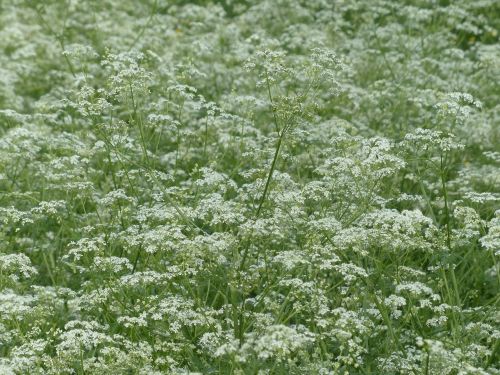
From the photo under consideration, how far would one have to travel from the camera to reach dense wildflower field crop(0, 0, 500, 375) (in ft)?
18.4

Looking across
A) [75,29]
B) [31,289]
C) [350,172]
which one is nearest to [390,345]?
[350,172]

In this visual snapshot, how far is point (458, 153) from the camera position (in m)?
9.39

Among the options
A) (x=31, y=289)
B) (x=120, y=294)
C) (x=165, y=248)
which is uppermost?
(x=165, y=248)

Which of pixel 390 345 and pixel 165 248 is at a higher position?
pixel 165 248

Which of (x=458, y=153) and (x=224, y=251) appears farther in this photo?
(x=458, y=153)

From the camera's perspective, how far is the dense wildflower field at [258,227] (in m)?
5.59

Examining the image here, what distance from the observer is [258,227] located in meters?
5.66

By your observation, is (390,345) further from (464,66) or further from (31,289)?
(464,66)

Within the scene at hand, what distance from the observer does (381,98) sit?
32.2 ft

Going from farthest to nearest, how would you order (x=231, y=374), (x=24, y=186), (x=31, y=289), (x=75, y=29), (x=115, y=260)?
(x=75, y=29)
(x=24, y=186)
(x=31, y=289)
(x=115, y=260)
(x=231, y=374)

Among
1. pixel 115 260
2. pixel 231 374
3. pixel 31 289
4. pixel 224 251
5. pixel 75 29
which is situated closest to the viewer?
pixel 231 374

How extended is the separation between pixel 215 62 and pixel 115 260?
19.8 feet

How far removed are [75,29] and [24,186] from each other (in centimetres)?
537

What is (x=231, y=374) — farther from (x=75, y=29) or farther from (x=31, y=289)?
(x=75, y=29)
